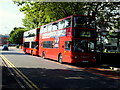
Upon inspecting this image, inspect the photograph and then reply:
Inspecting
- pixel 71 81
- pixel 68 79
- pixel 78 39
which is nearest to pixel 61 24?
pixel 78 39

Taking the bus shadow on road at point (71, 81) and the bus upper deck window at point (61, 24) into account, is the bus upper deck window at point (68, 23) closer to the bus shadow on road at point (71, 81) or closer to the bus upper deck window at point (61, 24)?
the bus upper deck window at point (61, 24)

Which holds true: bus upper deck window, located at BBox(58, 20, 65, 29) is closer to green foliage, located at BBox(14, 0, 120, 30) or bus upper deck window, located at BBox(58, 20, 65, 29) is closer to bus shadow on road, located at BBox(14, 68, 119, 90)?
green foliage, located at BBox(14, 0, 120, 30)

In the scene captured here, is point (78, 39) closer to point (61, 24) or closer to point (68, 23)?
point (68, 23)

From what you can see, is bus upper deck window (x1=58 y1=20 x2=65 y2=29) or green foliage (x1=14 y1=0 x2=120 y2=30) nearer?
bus upper deck window (x1=58 y1=20 x2=65 y2=29)

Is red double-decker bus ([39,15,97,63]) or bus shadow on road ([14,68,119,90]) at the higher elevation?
red double-decker bus ([39,15,97,63])

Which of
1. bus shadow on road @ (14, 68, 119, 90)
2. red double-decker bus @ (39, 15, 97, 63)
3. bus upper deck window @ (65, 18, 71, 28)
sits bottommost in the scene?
bus shadow on road @ (14, 68, 119, 90)

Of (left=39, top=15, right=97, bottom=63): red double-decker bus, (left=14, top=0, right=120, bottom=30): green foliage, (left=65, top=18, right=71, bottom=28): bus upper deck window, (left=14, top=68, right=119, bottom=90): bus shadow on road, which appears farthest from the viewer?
(left=14, top=0, right=120, bottom=30): green foliage

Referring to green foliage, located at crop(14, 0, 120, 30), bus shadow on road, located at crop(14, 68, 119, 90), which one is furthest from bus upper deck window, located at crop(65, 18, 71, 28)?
bus shadow on road, located at crop(14, 68, 119, 90)

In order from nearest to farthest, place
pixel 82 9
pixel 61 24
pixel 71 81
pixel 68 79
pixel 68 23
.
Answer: pixel 71 81 → pixel 68 79 → pixel 68 23 → pixel 61 24 → pixel 82 9

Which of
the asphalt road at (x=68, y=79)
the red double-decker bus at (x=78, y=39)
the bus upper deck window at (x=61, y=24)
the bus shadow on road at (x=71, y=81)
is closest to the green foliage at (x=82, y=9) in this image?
the bus upper deck window at (x=61, y=24)

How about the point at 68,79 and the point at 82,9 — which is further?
the point at 82,9

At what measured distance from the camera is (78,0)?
68.0 ft

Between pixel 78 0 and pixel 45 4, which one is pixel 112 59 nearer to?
pixel 78 0

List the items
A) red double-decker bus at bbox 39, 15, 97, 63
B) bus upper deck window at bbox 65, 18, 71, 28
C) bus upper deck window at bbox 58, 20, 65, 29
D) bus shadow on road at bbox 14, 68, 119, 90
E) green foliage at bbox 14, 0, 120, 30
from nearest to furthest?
bus shadow on road at bbox 14, 68, 119, 90
red double-decker bus at bbox 39, 15, 97, 63
bus upper deck window at bbox 65, 18, 71, 28
bus upper deck window at bbox 58, 20, 65, 29
green foliage at bbox 14, 0, 120, 30
